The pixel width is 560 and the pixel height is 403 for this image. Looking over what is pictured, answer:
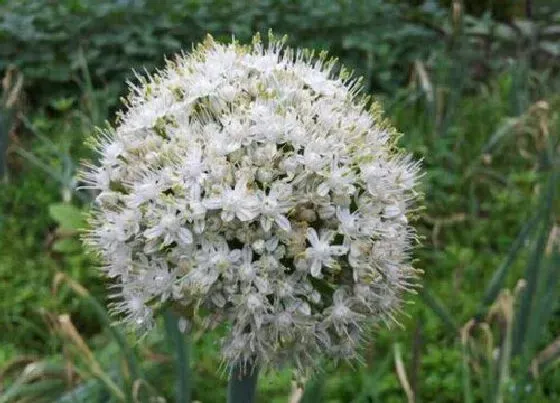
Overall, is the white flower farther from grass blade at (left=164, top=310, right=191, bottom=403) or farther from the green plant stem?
grass blade at (left=164, top=310, right=191, bottom=403)

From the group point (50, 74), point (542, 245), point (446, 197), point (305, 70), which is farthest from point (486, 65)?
point (305, 70)

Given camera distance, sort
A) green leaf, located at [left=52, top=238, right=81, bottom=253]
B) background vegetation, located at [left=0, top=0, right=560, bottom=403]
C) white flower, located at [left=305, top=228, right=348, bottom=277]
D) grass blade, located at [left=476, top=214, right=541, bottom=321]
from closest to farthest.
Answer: white flower, located at [left=305, top=228, right=348, bottom=277] → background vegetation, located at [left=0, top=0, right=560, bottom=403] → grass blade, located at [left=476, top=214, right=541, bottom=321] → green leaf, located at [left=52, top=238, right=81, bottom=253]

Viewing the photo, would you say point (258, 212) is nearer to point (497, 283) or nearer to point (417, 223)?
point (497, 283)

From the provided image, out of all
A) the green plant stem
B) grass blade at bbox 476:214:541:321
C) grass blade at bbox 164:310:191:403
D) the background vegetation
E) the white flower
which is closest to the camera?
the white flower

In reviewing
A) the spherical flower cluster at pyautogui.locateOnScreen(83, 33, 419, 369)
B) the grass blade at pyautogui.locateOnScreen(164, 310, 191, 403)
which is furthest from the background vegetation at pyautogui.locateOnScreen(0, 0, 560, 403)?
the spherical flower cluster at pyautogui.locateOnScreen(83, 33, 419, 369)

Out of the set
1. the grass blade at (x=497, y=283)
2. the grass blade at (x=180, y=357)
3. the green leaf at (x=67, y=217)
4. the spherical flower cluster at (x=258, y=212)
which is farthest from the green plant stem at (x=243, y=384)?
the green leaf at (x=67, y=217)

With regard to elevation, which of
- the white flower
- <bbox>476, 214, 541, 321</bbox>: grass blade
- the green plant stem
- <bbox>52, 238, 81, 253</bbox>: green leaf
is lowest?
<bbox>52, 238, 81, 253</bbox>: green leaf

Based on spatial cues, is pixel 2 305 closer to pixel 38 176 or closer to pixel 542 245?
pixel 38 176

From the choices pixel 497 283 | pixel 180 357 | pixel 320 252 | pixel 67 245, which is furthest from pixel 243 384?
pixel 67 245
